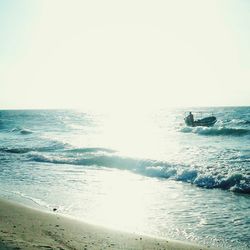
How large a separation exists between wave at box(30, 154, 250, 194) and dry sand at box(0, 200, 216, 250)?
656cm

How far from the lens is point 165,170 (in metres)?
16.9

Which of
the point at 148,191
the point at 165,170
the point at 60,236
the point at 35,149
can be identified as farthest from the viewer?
the point at 35,149

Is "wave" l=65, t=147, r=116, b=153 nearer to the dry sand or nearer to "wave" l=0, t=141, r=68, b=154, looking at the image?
"wave" l=0, t=141, r=68, b=154

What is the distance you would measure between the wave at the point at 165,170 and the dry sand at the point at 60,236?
21.5 ft

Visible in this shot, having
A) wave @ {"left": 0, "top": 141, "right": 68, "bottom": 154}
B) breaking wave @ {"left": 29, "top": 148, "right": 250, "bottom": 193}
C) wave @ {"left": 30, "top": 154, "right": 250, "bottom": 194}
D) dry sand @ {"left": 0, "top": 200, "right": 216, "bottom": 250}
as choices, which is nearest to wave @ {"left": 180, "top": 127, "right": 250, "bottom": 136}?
wave @ {"left": 0, "top": 141, "right": 68, "bottom": 154}

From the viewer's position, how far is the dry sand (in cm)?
622

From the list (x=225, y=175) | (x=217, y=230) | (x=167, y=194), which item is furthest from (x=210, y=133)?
(x=217, y=230)

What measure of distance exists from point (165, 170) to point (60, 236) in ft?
34.1

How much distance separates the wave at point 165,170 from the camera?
13.7 metres

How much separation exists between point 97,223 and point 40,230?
169 cm

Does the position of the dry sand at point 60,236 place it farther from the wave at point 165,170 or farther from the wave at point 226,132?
the wave at point 226,132

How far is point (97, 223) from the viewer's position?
8.55 meters

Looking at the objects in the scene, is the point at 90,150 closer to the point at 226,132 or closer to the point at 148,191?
the point at 148,191

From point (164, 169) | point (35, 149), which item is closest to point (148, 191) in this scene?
point (164, 169)
